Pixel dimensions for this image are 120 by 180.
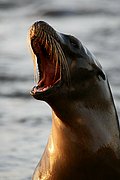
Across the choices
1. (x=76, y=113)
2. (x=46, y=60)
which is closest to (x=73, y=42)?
(x=46, y=60)

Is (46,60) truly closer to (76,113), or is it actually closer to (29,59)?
(76,113)

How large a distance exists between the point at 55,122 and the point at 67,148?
0.71ft

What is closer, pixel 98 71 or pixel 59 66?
pixel 59 66

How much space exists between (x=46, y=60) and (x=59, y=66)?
14cm

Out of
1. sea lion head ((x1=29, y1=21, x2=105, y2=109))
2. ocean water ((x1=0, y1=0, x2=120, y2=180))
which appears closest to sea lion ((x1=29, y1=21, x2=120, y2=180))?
sea lion head ((x1=29, y1=21, x2=105, y2=109))

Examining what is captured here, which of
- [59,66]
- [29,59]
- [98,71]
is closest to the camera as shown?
[59,66]

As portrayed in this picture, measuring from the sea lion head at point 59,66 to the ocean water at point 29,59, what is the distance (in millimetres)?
1825

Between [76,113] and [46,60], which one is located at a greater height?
[46,60]

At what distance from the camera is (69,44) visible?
23.9ft

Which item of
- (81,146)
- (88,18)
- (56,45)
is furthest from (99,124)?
(88,18)

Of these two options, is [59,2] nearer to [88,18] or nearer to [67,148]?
[88,18]

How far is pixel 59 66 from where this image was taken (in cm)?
710

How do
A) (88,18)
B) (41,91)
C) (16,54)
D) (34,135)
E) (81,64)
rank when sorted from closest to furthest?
(41,91) → (81,64) → (34,135) → (16,54) → (88,18)

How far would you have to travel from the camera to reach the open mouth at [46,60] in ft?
23.1
